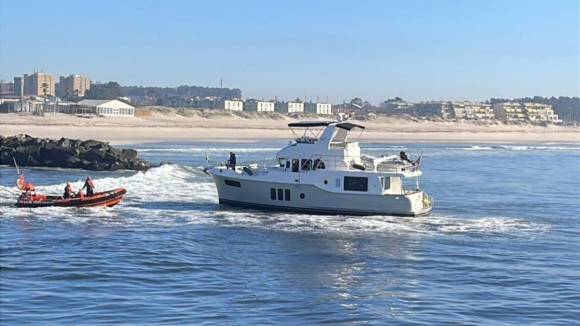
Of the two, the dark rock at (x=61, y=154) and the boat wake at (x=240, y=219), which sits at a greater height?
the dark rock at (x=61, y=154)

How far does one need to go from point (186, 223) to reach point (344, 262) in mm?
8053

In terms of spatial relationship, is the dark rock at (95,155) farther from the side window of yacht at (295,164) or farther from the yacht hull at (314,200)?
the side window of yacht at (295,164)

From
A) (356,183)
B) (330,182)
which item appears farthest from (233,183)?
(356,183)

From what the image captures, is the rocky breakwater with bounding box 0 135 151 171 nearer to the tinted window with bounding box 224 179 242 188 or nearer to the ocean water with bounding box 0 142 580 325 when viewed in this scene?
the ocean water with bounding box 0 142 580 325

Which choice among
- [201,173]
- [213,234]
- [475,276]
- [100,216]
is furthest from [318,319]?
[201,173]

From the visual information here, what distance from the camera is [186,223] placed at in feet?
94.6

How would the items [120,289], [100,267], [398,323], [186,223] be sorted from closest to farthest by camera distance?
[398,323] < [120,289] < [100,267] < [186,223]

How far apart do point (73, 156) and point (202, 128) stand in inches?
2449

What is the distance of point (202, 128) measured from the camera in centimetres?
11356

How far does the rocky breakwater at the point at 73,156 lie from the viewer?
50.7 metres

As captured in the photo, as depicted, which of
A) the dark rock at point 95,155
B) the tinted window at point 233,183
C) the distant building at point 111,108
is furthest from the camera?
the distant building at point 111,108

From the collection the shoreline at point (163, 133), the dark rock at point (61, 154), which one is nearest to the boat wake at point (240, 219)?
the dark rock at point (61, 154)

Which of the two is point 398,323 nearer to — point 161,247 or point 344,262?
point 344,262

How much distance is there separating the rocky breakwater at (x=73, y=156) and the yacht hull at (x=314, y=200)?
19.2 m
